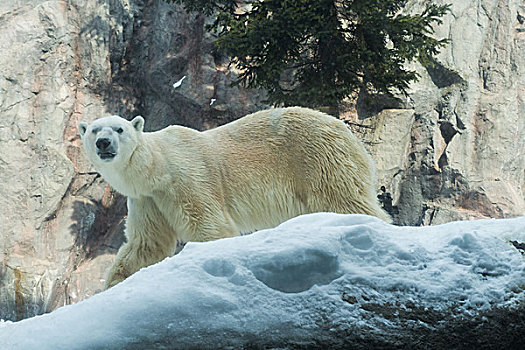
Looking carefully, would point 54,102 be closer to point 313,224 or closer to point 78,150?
point 78,150

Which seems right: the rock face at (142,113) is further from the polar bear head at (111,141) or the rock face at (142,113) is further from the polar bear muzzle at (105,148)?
the polar bear muzzle at (105,148)

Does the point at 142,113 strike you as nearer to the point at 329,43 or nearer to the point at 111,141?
the point at 329,43

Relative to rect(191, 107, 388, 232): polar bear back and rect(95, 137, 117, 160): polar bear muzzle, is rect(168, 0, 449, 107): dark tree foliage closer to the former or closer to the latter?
rect(191, 107, 388, 232): polar bear back

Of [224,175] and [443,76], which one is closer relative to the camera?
[224,175]

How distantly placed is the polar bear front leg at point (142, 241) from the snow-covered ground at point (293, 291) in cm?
250

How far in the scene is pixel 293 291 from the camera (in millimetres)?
1515

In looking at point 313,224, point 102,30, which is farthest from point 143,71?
point 313,224

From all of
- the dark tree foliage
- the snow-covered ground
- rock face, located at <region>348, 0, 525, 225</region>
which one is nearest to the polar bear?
the snow-covered ground

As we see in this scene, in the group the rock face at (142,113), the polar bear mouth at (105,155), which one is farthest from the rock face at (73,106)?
the polar bear mouth at (105,155)

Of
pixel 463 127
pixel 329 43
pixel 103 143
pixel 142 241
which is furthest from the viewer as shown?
pixel 463 127

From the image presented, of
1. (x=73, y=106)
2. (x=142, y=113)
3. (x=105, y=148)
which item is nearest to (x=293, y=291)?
(x=105, y=148)

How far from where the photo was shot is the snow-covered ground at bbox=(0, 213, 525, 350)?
1409 millimetres

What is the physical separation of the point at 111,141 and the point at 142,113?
680cm

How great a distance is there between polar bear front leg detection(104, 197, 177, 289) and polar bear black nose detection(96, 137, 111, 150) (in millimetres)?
520
